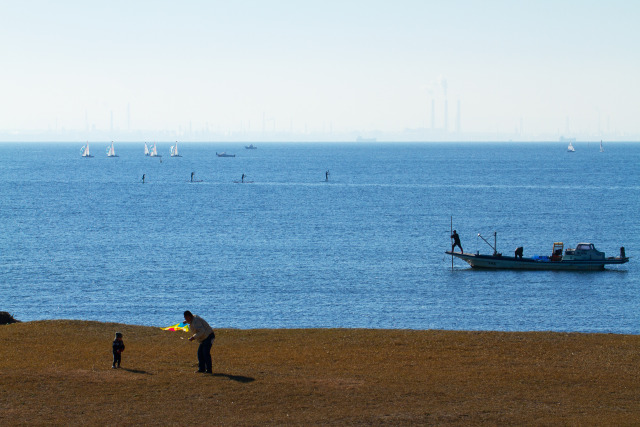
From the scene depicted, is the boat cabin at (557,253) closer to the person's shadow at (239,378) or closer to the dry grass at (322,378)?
the dry grass at (322,378)

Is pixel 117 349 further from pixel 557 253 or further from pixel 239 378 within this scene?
pixel 557 253

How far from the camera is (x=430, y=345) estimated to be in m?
27.5

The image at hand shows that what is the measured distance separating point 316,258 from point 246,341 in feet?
153

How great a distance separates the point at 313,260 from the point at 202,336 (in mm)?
51029

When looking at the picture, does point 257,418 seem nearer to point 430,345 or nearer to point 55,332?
point 430,345

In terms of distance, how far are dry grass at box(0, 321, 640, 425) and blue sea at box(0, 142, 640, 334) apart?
19206 millimetres

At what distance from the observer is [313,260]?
73.8 metres

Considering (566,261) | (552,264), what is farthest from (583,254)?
(552,264)

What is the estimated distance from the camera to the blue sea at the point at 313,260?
51.8 meters

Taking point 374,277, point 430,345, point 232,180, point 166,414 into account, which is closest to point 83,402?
point 166,414

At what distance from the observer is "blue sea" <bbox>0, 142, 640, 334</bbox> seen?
2039 inches

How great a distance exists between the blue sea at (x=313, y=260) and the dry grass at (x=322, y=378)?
1921 centimetres

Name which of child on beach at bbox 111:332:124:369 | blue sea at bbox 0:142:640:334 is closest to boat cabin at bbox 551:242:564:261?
blue sea at bbox 0:142:640:334

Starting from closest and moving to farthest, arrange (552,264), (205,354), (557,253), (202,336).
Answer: (202,336)
(205,354)
(552,264)
(557,253)
